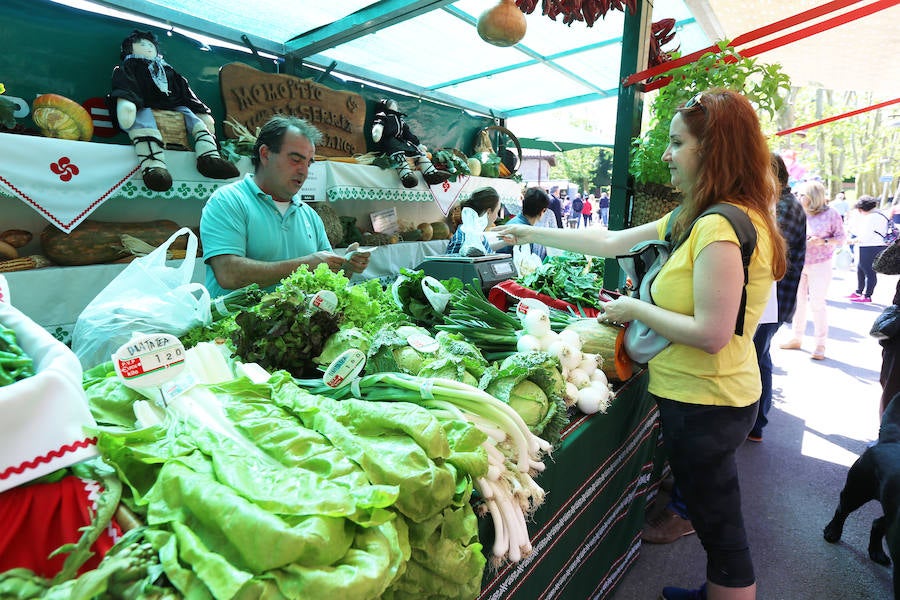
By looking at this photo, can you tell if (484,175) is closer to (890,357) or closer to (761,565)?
(890,357)

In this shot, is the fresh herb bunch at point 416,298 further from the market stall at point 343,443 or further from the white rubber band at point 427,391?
the white rubber band at point 427,391

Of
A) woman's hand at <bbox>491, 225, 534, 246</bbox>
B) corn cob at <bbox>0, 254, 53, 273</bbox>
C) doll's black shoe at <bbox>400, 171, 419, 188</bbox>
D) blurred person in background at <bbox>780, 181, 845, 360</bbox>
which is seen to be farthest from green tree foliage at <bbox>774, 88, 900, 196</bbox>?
corn cob at <bbox>0, 254, 53, 273</bbox>

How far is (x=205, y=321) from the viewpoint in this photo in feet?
6.31

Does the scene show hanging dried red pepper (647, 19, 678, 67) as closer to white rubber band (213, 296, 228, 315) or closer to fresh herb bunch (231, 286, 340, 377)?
fresh herb bunch (231, 286, 340, 377)

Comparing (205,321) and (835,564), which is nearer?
(205,321)

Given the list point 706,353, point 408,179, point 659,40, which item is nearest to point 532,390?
point 706,353

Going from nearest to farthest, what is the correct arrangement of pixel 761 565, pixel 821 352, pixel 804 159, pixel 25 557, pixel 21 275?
1. pixel 25 557
2. pixel 761 565
3. pixel 21 275
4. pixel 821 352
5. pixel 804 159

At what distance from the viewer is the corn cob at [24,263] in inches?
117

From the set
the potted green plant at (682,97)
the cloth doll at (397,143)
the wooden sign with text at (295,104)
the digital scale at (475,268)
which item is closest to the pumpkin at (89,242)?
the wooden sign with text at (295,104)

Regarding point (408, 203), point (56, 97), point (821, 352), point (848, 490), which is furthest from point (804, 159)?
point (56, 97)

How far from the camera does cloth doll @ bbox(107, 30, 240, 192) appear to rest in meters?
3.39

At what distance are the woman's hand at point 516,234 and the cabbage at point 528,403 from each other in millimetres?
1301

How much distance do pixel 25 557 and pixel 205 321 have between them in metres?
1.29

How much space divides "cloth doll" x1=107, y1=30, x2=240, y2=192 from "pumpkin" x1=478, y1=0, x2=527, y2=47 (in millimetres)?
2347
